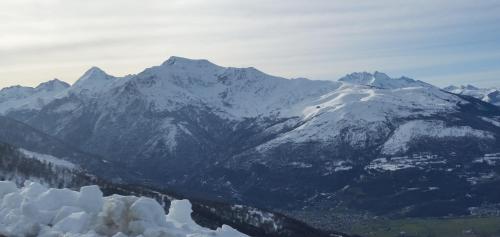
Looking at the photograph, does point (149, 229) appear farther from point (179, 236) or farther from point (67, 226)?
point (67, 226)

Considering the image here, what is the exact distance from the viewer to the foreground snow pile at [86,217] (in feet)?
289

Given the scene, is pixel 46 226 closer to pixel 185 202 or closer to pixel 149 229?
pixel 149 229

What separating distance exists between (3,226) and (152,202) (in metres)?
18.4

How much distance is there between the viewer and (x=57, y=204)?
97.7 m

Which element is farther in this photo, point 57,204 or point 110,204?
point 57,204

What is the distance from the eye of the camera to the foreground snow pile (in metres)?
88.1

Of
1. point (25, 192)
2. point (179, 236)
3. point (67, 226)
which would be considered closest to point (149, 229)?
point (179, 236)

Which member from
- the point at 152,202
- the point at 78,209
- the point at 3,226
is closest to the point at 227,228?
the point at 152,202

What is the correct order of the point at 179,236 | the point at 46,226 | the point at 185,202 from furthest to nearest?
the point at 185,202, the point at 46,226, the point at 179,236

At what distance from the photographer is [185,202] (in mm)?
107062

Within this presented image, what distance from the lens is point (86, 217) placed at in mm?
90250

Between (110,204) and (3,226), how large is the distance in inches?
530

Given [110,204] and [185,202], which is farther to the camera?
[185,202]

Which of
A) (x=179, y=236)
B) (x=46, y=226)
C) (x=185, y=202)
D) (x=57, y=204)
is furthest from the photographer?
(x=185, y=202)
